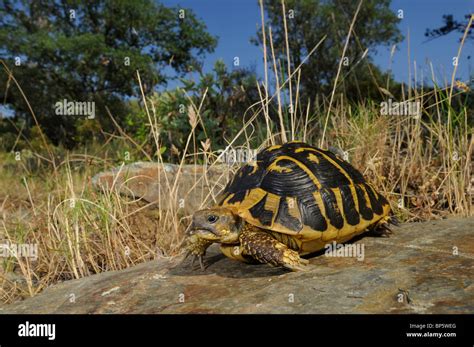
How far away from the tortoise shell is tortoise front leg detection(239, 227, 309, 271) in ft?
A: 0.31

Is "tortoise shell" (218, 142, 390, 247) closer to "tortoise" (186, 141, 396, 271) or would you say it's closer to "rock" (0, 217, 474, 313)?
"tortoise" (186, 141, 396, 271)

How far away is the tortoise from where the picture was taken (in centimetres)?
360

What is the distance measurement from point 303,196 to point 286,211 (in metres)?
0.21

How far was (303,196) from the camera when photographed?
380 cm

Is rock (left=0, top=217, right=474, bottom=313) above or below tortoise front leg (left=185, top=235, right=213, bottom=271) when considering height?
below

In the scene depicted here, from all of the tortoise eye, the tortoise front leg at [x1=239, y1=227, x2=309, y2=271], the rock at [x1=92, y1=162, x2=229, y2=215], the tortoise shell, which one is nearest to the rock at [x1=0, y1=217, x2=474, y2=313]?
the tortoise front leg at [x1=239, y1=227, x2=309, y2=271]

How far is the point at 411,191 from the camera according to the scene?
6.68m

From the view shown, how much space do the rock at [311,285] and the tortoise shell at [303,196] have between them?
0.28 meters

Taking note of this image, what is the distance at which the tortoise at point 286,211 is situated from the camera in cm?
360

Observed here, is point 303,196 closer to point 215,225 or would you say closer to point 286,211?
point 286,211

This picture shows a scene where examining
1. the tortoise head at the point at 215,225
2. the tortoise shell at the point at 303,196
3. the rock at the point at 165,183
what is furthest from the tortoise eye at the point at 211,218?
the rock at the point at 165,183

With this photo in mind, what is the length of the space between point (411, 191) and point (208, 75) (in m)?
5.73

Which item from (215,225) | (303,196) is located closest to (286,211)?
(303,196)

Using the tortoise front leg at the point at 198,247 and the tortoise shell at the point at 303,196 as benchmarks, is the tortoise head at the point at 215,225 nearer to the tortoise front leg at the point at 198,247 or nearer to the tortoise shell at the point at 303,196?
the tortoise shell at the point at 303,196
